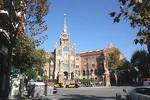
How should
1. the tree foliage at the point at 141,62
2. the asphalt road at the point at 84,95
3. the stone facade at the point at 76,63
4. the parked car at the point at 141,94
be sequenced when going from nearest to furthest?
1. the parked car at the point at 141,94
2. the asphalt road at the point at 84,95
3. the tree foliage at the point at 141,62
4. the stone facade at the point at 76,63

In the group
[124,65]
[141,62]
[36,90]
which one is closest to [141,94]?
[36,90]

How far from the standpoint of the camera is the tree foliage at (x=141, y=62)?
9888 centimetres

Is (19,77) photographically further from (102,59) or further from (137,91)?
(102,59)

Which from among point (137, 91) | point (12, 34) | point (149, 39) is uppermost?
point (12, 34)

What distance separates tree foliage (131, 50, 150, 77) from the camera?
98875mm

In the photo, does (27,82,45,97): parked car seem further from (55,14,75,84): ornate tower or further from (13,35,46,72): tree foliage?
(55,14,75,84): ornate tower

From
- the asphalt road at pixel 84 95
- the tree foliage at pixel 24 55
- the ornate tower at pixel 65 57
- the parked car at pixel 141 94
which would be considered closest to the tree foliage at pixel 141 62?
the ornate tower at pixel 65 57

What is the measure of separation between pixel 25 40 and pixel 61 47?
94.7 metres

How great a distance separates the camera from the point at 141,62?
101500mm

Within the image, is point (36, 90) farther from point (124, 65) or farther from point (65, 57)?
point (65, 57)

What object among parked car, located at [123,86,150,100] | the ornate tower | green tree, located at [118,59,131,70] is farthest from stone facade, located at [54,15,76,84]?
parked car, located at [123,86,150,100]

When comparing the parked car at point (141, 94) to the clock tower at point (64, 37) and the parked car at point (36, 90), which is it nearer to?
the parked car at point (36, 90)

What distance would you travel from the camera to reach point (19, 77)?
38.4 metres

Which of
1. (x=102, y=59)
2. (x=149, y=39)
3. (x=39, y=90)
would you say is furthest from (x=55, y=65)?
(x=149, y=39)
